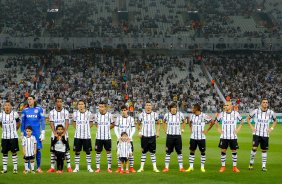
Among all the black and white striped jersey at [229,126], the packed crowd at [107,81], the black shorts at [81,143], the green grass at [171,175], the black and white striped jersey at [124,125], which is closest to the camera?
the green grass at [171,175]

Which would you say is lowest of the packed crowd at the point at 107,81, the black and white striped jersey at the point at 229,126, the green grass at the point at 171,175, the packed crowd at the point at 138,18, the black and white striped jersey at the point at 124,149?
the green grass at the point at 171,175

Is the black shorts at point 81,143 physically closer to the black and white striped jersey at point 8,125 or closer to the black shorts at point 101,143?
the black shorts at point 101,143

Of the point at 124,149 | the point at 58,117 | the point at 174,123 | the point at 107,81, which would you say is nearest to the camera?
the point at 124,149

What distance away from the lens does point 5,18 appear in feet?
232

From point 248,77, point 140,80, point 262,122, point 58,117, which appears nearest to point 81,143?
point 58,117

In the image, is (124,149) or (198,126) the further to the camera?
(198,126)

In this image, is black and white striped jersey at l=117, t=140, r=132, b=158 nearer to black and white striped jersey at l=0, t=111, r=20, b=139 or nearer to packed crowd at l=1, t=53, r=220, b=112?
black and white striped jersey at l=0, t=111, r=20, b=139

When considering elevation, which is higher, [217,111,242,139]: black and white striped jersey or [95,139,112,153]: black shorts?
[217,111,242,139]: black and white striped jersey

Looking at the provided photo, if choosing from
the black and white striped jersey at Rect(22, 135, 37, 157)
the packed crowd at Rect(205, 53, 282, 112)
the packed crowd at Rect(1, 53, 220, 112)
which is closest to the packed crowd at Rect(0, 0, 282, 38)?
the packed crowd at Rect(205, 53, 282, 112)

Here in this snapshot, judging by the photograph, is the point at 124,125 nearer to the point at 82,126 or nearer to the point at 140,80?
the point at 82,126

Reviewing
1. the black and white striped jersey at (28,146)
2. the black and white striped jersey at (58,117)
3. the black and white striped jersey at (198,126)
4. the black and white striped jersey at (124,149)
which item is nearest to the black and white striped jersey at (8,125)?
the black and white striped jersey at (28,146)

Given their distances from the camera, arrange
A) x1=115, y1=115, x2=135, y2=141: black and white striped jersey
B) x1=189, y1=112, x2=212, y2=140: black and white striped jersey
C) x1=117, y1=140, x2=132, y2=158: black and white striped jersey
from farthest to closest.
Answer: x1=189, y1=112, x2=212, y2=140: black and white striped jersey → x1=115, y1=115, x2=135, y2=141: black and white striped jersey → x1=117, y1=140, x2=132, y2=158: black and white striped jersey

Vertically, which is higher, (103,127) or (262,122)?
(262,122)

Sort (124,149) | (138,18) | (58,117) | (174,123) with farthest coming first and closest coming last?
(138,18)
(174,123)
(58,117)
(124,149)
